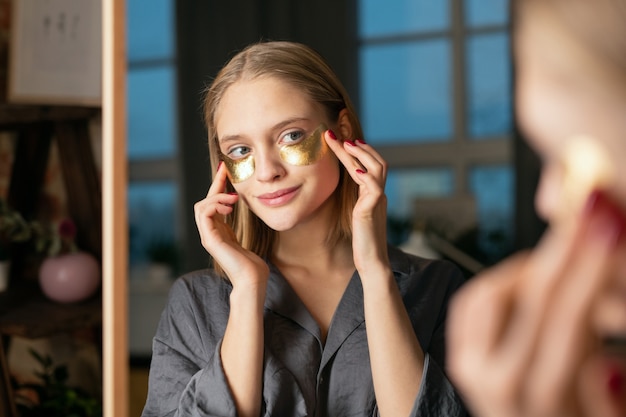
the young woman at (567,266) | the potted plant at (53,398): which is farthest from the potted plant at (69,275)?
the young woman at (567,266)

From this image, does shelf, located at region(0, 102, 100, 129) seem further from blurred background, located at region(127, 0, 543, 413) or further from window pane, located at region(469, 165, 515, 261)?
window pane, located at region(469, 165, 515, 261)

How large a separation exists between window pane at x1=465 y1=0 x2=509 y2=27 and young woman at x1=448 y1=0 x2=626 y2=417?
0.31 meters

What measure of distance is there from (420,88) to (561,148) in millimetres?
395

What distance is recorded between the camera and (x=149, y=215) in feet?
4.29

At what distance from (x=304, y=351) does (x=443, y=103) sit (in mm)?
403

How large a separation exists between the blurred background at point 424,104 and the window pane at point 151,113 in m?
0.06

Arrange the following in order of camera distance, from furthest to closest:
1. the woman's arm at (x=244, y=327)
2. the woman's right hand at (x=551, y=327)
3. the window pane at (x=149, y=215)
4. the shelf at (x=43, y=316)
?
the shelf at (x=43, y=316), the window pane at (x=149, y=215), the woman's arm at (x=244, y=327), the woman's right hand at (x=551, y=327)

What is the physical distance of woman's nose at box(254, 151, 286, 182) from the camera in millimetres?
1059

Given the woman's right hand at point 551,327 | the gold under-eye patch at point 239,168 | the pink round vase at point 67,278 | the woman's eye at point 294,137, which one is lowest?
the pink round vase at point 67,278

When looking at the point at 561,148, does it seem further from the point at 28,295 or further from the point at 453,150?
the point at 28,295

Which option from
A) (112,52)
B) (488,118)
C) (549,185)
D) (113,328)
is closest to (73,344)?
(113,328)

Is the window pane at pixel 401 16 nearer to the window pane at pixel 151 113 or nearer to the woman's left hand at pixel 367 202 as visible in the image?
the woman's left hand at pixel 367 202

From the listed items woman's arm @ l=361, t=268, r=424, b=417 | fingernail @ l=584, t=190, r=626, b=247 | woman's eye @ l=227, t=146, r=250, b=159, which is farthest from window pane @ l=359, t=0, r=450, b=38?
fingernail @ l=584, t=190, r=626, b=247

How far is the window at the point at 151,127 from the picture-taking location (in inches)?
49.9
